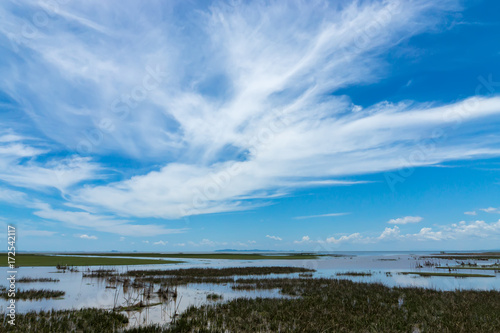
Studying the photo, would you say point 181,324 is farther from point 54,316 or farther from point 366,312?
point 366,312

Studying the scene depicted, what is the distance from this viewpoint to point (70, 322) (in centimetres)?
1703

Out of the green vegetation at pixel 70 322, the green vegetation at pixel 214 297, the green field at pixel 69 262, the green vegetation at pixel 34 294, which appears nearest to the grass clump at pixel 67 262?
the green field at pixel 69 262

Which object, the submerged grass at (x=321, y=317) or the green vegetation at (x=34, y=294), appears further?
the green vegetation at (x=34, y=294)

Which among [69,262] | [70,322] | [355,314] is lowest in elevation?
[355,314]

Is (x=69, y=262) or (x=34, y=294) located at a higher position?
(x=34, y=294)

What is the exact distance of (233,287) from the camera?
32.7 meters

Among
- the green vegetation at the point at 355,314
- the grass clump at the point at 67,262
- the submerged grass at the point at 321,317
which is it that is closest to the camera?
the submerged grass at the point at 321,317

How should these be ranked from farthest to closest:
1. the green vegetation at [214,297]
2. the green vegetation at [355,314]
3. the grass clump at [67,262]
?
the grass clump at [67,262], the green vegetation at [214,297], the green vegetation at [355,314]

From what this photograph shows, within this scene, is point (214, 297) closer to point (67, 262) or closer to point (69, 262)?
point (67, 262)

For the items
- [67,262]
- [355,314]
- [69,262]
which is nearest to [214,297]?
[355,314]

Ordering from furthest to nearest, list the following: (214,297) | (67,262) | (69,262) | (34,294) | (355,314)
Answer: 1. (69,262)
2. (67,262)
3. (214,297)
4. (34,294)
5. (355,314)

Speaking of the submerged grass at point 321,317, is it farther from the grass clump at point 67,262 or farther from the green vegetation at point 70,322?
the grass clump at point 67,262

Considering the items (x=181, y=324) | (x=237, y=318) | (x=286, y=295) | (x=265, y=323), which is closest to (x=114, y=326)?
(x=181, y=324)

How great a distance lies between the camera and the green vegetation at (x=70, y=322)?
15.5m
